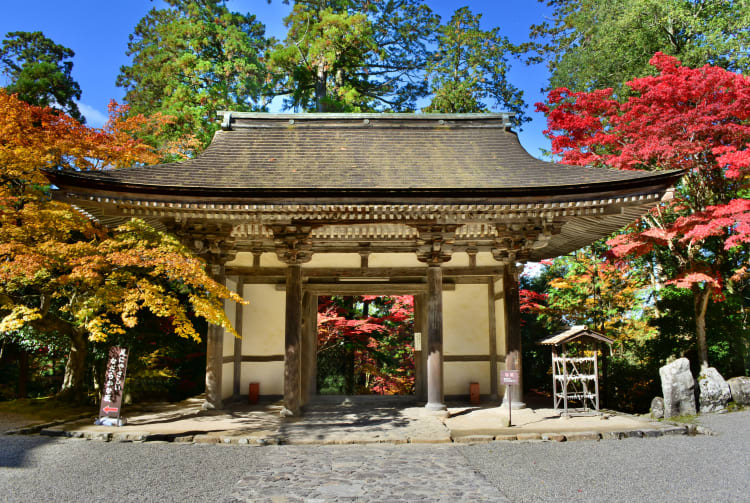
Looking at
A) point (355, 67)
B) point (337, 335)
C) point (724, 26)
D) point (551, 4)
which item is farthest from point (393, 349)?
point (551, 4)

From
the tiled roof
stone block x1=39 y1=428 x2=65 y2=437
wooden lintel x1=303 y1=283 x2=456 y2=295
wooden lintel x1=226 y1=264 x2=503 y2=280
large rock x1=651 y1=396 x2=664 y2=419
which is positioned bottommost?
large rock x1=651 y1=396 x2=664 y2=419

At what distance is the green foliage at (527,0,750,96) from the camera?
52.3ft

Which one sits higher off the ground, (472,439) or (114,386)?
(114,386)

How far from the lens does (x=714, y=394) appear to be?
34.9 feet

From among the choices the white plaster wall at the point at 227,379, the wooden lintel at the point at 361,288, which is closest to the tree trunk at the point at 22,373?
the white plaster wall at the point at 227,379

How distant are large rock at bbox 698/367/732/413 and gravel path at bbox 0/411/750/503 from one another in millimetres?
3384

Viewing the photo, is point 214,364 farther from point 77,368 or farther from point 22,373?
point 22,373

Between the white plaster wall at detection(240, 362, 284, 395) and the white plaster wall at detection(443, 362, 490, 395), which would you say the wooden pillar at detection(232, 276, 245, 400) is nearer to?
the white plaster wall at detection(240, 362, 284, 395)

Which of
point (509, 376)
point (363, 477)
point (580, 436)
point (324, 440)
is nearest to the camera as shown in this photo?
point (363, 477)

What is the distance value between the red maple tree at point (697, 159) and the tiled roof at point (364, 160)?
3.23m

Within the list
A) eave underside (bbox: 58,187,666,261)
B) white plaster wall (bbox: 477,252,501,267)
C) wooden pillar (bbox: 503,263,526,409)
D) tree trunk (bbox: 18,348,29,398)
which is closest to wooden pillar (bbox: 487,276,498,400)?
white plaster wall (bbox: 477,252,501,267)

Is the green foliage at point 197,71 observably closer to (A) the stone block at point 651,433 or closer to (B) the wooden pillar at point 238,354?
(B) the wooden pillar at point 238,354

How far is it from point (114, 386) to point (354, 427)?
399cm

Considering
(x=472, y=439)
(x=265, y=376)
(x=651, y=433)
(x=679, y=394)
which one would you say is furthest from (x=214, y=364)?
(x=679, y=394)
